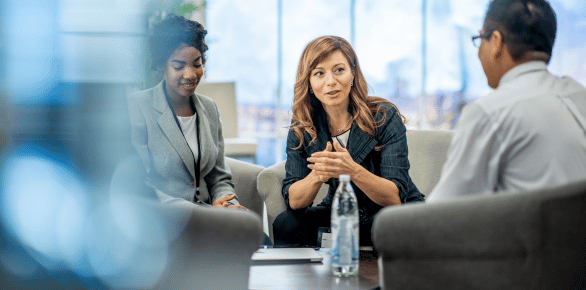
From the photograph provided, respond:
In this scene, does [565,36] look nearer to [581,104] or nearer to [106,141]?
[581,104]

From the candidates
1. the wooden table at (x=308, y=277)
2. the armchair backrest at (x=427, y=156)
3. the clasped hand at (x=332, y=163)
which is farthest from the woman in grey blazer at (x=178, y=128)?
the armchair backrest at (x=427, y=156)

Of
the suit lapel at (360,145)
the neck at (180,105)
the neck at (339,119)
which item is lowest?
the suit lapel at (360,145)

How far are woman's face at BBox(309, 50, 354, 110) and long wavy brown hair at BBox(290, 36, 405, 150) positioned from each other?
0.9 inches

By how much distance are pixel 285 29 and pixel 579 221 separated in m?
5.95

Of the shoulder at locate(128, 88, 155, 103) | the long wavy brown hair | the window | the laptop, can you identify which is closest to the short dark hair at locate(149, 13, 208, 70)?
the shoulder at locate(128, 88, 155, 103)

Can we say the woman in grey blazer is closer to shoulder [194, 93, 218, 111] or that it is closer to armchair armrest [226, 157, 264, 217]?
shoulder [194, 93, 218, 111]

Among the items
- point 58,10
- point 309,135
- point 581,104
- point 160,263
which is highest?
point 58,10

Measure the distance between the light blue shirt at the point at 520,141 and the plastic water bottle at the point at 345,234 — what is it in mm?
290

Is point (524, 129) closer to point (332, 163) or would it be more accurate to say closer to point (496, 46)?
point (496, 46)

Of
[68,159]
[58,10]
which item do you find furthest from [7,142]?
[58,10]

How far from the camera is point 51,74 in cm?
81

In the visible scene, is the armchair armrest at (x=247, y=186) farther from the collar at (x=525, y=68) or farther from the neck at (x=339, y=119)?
the collar at (x=525, y=68)

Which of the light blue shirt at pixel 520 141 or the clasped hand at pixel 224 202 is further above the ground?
the light blue shirt at pixel 520 141

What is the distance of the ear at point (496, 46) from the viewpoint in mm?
1202
